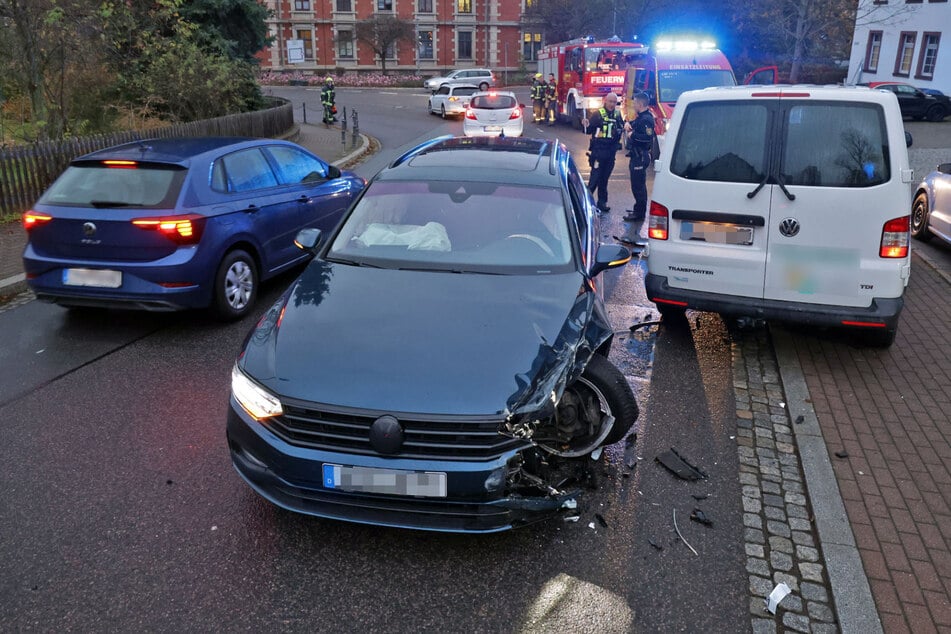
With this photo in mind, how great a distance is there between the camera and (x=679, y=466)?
4.34 metres

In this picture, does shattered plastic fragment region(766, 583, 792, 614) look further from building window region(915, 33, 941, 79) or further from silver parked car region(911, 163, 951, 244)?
building window region(915, 33, 941, 79)

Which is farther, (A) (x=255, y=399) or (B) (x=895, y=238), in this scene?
(B) (x=895, y=238)

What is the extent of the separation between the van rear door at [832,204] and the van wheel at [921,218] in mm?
5857

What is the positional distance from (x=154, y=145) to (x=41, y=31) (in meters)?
8.79

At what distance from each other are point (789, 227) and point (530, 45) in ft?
220

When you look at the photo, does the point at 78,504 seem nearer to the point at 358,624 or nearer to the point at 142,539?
the point at 142,539

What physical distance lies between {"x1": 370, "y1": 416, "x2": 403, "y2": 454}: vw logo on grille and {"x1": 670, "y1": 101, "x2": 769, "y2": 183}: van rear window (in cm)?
370

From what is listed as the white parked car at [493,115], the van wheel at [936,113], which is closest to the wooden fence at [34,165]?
the white parked car at [493,115]

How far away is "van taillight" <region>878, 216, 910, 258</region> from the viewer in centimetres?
531

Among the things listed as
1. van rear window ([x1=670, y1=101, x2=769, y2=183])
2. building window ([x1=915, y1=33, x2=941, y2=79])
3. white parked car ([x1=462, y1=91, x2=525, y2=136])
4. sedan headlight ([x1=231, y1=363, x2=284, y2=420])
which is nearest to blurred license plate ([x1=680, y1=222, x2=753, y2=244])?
van rear window ([x1=670, y1=101, x2=769, y2=183])

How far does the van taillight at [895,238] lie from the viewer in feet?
17.4

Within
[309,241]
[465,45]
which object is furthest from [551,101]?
[465,45]

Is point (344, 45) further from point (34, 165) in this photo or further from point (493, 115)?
point (34, 165)

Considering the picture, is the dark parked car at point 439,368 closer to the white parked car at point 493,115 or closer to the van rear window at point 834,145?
the van rear window at point 834,145
